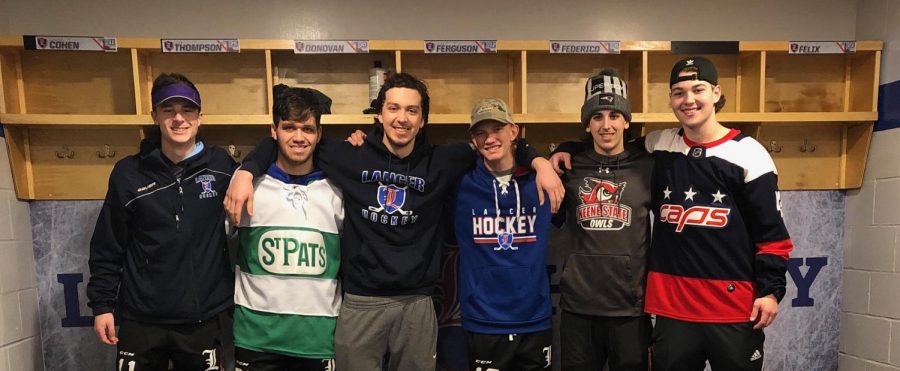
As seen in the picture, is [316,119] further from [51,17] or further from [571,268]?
[51,17]

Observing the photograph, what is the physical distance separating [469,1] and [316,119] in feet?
3.40

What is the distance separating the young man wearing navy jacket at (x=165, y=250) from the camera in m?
1.66

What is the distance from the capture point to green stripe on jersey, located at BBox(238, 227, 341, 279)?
5.39 feet

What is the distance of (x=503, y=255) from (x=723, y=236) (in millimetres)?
732

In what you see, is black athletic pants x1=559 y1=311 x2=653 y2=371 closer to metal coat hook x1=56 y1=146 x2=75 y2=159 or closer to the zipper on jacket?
the zipper on jacket

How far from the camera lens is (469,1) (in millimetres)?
2273

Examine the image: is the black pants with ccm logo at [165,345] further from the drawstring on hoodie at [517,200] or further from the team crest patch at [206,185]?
the drawstring on hoodie at [517,200]

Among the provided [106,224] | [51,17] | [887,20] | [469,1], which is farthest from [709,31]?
[51,17]

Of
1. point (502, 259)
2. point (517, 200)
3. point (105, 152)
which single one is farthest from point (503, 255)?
point (105, 152)

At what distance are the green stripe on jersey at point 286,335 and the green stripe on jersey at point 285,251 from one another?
0.49 feet

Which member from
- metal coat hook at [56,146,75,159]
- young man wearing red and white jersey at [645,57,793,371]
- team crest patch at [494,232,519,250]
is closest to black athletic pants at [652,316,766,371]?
young man wearing red and white jersey at [645,57,793,371]

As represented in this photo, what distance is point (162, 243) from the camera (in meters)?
1.65

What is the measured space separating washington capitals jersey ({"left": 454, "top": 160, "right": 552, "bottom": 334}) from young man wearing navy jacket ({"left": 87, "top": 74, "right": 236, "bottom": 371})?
2.89 ft

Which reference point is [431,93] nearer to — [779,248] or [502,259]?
[502,259]
